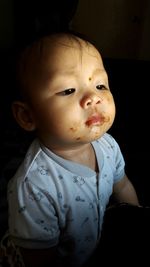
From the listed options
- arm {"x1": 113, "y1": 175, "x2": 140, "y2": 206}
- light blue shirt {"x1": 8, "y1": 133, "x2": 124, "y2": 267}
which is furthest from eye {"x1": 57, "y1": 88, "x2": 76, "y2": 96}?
arm {"x1": 113, "y1": 175, "x2": 140, "y2": 206}

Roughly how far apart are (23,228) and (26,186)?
0.26ft

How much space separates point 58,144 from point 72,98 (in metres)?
0.11

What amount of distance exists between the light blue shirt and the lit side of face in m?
0.08

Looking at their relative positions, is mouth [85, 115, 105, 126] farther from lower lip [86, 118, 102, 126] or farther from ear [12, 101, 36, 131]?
ear [12, 101, 36, 131]

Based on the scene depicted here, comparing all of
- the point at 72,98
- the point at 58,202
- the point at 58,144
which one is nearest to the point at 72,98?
the point at 72,98

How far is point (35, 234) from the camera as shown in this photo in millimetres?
645

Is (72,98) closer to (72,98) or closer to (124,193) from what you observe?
(72,98)

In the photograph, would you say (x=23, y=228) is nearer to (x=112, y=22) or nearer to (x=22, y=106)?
(x=22, y=106)

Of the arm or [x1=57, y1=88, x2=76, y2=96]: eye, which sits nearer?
[x1=57, y1=88, x2=76, y2=96]: eye

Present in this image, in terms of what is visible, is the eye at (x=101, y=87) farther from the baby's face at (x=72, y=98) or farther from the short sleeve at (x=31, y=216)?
the short sleeve at (x=31, y=216)

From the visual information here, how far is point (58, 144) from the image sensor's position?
684 millimetres

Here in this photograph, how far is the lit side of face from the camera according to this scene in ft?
2.04

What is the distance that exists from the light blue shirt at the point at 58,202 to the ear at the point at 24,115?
0.05 metres

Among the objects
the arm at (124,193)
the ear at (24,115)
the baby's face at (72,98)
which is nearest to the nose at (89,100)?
the baby's face at (72,98)
